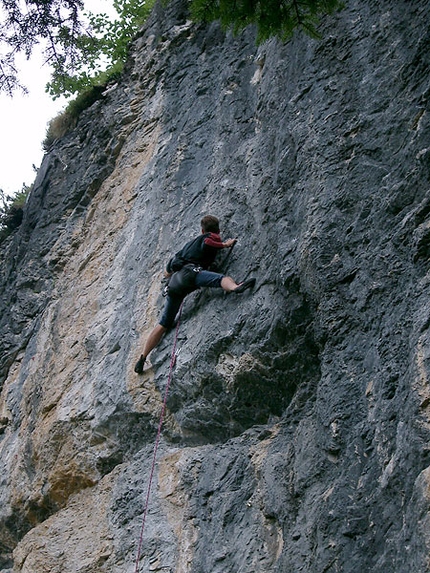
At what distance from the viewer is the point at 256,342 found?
7660 mm

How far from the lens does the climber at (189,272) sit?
878cm

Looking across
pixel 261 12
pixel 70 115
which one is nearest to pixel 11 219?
pixel 70 115

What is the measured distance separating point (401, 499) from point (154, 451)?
150 inches

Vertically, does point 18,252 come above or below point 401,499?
above

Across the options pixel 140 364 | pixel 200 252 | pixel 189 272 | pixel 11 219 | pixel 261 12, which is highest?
pixel 11 219

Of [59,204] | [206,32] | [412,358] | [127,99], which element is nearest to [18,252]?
[59,204]

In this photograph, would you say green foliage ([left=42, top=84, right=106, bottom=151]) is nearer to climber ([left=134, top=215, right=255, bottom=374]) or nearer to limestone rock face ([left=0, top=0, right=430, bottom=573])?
limestone rock face ([left=0, top=0, right=430, bottom=573])

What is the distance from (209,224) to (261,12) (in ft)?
10.1

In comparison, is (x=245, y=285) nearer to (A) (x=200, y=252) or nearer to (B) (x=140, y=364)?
(A) (x=200, y=252)

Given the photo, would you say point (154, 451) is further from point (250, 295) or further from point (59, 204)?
point (59, 204)

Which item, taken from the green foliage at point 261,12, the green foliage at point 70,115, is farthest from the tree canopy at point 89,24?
the green foliage at point 70,115

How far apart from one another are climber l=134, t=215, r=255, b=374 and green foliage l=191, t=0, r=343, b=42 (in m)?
2.89

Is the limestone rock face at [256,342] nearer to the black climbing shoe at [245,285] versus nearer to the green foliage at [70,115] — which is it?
the black climbing shoe at [245,285]

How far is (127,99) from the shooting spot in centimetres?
1375
